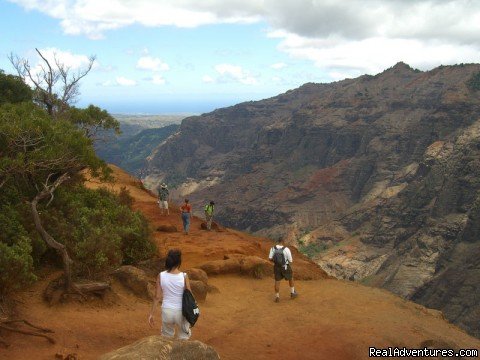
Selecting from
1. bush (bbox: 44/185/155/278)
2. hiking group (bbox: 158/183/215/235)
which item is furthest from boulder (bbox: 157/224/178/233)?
bush (bbox: 44/185/155/278)

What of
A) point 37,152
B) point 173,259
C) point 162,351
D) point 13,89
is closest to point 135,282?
point 37,152

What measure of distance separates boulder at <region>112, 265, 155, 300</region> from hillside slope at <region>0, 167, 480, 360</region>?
0.25m

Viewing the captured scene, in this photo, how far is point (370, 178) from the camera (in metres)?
107

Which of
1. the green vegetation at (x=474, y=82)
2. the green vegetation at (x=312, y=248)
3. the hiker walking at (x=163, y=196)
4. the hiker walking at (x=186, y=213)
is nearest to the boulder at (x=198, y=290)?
the hiker walking at (x=186, y=213)

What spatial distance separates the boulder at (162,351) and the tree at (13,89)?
21.1m

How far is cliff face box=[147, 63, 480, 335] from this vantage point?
2411 inches

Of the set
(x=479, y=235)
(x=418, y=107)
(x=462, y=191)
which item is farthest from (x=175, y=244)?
(x=418, y=107)

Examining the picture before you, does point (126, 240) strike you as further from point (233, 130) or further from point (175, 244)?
point (233, 130)

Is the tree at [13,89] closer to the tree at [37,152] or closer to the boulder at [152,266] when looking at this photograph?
the tree at [37,152]

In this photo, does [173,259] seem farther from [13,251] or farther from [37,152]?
[37,152]

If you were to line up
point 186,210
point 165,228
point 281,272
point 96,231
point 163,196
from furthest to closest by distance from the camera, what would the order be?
point 163,196 → point 165,228 → point 186,210 → point 281,272 → point 96,231

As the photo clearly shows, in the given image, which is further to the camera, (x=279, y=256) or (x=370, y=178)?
(x=370, y=178)

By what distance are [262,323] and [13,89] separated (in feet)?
68.0

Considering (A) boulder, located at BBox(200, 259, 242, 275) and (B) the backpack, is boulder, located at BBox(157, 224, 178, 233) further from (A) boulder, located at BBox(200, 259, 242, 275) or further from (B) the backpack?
(B) the backpack
